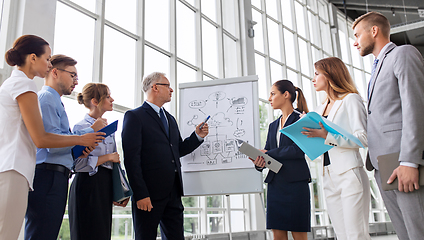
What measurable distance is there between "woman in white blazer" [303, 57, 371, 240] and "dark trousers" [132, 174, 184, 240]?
1.09m

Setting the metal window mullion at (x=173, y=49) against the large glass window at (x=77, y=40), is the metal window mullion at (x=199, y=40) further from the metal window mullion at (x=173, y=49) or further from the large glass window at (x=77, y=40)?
the large glass window at (x=77, y=40)

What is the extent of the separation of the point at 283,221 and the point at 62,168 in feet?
5.27

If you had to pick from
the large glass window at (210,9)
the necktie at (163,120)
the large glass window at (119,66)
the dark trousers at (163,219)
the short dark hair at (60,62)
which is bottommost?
the dark trousers at (163,219)

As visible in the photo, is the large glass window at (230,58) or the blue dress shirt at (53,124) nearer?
the blue dress shirt at (53,124)

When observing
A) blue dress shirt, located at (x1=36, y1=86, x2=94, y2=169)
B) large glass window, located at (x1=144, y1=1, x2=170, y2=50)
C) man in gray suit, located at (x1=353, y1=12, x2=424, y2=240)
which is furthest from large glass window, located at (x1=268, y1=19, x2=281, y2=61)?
→ blue dress shirt, located at (x1=36, y1=86, x2=94, y2=169)

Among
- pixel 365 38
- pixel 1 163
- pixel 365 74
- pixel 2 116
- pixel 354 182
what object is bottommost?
pixel 354 182

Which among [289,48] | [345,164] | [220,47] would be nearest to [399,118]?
[345,164]

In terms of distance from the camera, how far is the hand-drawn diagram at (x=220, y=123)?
128 inches

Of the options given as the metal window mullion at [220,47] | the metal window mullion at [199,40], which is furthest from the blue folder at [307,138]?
the metal window mullion at [220,47]

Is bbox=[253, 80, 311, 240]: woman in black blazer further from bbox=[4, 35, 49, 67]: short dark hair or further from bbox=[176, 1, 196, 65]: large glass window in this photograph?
bbox=[176, 1, 196, 65]: large glass window

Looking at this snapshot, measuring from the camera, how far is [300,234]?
8.35 ft

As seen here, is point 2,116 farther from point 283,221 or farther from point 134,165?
point 283,221

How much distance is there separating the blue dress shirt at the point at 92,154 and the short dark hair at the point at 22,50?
2.15 ft

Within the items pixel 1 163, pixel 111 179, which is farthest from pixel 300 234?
pixel 1 163
